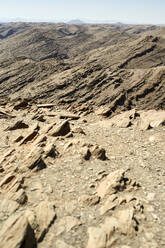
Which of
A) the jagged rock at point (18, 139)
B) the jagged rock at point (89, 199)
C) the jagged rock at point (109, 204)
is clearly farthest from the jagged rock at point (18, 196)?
the jagged rock at point (18, 139)

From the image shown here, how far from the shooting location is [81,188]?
32.5 feet

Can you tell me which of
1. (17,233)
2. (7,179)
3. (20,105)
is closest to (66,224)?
(17,233)

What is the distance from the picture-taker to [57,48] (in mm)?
99625

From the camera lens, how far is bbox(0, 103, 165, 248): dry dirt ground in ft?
24.0

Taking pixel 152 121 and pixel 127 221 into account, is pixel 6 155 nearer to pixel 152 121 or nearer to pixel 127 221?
pixel 127 221

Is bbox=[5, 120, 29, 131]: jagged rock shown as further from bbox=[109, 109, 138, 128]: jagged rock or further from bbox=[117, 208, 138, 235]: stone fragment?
bbox=[117, 208, 138, 235]: stone fragment

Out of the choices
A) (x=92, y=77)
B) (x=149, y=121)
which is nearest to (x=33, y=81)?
(x=92, y=77)

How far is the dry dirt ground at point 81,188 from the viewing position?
288 inches

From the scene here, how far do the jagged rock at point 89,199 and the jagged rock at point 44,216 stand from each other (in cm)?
123

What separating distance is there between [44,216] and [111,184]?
3.33 m

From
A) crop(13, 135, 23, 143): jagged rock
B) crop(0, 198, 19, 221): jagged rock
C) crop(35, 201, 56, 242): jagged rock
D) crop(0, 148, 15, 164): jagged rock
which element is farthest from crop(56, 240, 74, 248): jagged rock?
crop(13, 135, 23, 143): jagged rock

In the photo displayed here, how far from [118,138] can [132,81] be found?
25.3 meters

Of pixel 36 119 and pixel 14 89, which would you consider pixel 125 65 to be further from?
pixel 36 119

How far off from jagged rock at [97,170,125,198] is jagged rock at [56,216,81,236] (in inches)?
70.4
